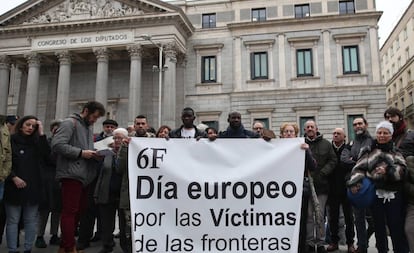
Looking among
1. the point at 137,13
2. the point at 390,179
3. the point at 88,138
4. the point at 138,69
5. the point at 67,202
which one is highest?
the point at 137,13

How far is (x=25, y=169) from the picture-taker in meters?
5.94

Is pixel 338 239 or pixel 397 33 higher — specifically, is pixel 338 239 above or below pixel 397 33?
below

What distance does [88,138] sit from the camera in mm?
5887

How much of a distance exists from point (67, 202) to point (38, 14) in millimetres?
30467

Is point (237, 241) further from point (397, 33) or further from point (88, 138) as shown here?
point (397, 33)

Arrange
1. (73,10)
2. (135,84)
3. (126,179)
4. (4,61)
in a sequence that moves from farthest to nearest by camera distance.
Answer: (4,61)
(73,10)
(135,84)
(126,179)

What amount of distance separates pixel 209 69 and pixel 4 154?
25.7 metres

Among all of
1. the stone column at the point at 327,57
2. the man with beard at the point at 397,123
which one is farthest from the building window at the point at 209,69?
the man with beard at the point at 397,123

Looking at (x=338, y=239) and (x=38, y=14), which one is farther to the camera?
(x=38, y=14)

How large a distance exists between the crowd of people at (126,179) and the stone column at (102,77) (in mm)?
21696

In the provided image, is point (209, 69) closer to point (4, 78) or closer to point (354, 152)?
point (4, 78)

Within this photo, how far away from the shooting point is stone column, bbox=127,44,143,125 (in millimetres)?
27587

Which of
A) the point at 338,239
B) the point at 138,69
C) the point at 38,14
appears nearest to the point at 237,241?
the point at 338,239

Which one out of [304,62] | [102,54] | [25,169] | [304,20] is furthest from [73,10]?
[25,169]
